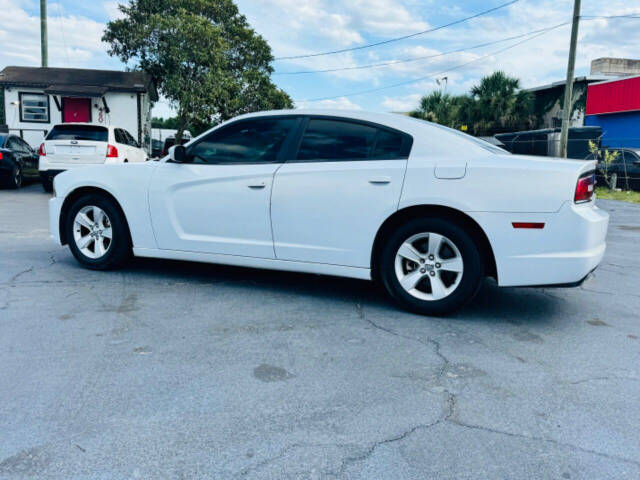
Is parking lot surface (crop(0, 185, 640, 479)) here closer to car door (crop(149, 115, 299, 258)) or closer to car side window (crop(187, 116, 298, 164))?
car door (crop(149, 115, 299, 258))

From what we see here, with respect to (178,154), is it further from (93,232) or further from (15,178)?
(15,178)

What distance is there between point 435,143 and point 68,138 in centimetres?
1149

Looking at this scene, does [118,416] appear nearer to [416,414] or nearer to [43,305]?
[416,414]

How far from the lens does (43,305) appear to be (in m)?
4.38

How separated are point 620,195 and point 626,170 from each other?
1872 mm

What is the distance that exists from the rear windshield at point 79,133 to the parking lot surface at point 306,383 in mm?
9208

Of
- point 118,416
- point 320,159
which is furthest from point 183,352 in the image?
point 320,159

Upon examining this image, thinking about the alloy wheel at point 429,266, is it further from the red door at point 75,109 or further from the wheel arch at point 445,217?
the red door at point 75,109

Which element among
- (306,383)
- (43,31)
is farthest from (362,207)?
(43,31)

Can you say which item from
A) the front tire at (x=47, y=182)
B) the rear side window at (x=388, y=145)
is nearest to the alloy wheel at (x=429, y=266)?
the rear side window at (x=388, y=145)

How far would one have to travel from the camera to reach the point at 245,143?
4957mm

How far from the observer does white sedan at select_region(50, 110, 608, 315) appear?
401cm

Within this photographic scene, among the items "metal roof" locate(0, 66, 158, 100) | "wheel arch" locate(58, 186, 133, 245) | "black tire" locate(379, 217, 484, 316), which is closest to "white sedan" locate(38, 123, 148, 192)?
"wheel arch" locate(58, 186, 133, 245)

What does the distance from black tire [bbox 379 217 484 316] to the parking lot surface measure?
12 cm
